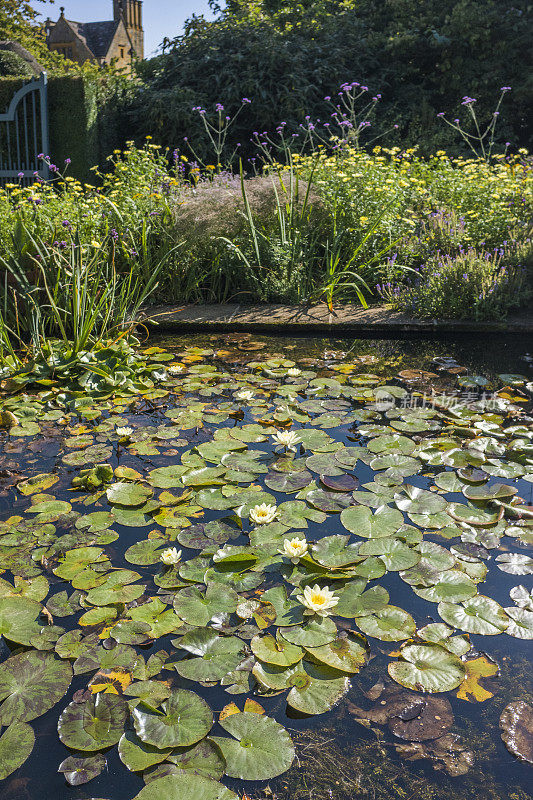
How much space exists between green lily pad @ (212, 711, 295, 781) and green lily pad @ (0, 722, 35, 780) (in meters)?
0.36

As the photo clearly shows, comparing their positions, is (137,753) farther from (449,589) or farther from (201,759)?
(449,589)

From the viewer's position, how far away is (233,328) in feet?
13.4

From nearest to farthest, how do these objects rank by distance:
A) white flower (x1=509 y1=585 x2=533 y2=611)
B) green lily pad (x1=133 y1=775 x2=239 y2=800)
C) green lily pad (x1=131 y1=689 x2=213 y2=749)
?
green lily pad (x1=133 y1=775 x2=239 y2=800)
green lily pad (x1=131 y1=689 x2=213 y2=749)
white flower (x1=509 y1=585 x2=533 y2=611)

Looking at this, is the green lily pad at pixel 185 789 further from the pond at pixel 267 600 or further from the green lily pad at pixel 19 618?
the green lily pad at pixel 19 618

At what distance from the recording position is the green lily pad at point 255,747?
3.51 feet

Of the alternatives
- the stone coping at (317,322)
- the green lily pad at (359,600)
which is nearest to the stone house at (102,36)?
the stone coping at (317,322)

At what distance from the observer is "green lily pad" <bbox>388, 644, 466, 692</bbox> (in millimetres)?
1257

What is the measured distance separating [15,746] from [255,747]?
46 centimetres

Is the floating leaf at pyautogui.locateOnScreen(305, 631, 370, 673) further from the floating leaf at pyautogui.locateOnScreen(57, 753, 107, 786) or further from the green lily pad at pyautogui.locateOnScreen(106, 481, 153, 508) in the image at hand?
the green lily pad at pyautogui.locateOnScreen(106, 481, 153, 508)

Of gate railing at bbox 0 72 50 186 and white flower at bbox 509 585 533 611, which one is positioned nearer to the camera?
white flower at bbox 509 585 533 611

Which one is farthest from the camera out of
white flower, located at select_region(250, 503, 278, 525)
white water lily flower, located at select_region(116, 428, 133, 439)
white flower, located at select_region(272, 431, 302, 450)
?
white water lily flower, located at select_region(116, 428, 133, 439)

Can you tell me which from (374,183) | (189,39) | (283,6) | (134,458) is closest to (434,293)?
(374,183)

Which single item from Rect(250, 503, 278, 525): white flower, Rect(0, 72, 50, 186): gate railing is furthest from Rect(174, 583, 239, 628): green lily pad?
Rect(0, 72, 50, 186): gate railing

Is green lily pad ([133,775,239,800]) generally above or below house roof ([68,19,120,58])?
below
